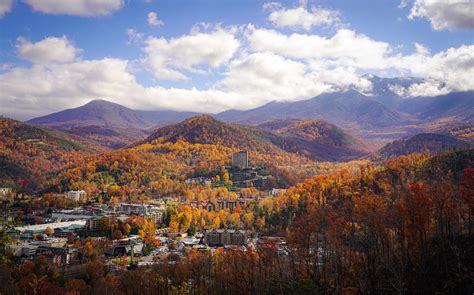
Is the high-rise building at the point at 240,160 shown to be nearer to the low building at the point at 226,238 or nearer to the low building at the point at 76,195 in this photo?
the low building at the point at 76,195

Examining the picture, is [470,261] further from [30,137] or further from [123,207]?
[30,137]

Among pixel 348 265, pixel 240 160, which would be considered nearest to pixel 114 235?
pixel 348 265

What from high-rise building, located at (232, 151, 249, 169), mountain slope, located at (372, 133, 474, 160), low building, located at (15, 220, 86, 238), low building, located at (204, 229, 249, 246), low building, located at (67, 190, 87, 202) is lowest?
low building, located at (204, 229, 249, 246)

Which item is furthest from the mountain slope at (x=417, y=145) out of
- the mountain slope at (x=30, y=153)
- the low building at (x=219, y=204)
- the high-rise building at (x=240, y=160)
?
the mountain slope at (x=30, y=153)

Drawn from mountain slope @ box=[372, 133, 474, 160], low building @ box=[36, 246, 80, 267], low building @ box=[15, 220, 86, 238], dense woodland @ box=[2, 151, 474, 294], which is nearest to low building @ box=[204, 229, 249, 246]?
dense woodland @ box=[2, 151, 474, 294]

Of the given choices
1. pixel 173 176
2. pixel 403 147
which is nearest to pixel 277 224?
pixel 173 176

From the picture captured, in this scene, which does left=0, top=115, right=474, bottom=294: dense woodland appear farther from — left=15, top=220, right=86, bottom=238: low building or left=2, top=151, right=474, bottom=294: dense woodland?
left=15, top=220, right=86, bottom=238: low building

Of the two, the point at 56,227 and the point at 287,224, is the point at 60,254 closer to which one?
the point at 56,227
